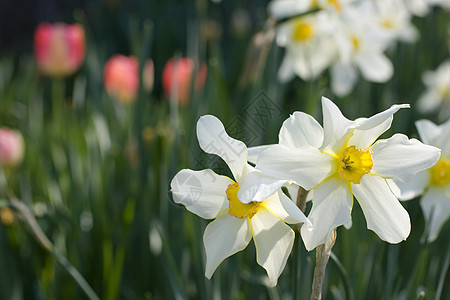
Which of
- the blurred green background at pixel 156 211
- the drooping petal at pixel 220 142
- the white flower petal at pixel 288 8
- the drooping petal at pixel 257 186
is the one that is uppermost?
the white flower petal at pixel 288 8

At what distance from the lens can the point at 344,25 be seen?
4.08 ft

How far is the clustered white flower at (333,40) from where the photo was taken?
47.2 inches

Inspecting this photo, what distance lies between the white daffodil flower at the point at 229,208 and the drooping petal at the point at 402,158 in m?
0.11

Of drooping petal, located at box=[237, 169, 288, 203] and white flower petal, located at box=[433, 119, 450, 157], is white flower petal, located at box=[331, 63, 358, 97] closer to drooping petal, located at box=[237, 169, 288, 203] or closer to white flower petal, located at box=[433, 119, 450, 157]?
white flower petal, located at box=[433, 119, 450, 157]

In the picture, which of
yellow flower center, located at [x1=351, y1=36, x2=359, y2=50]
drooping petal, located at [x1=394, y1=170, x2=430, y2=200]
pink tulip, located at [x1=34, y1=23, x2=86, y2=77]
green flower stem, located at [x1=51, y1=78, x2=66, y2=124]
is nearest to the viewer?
drooping petal, located at [x1=394, y1=170, x2=430, y2=200]

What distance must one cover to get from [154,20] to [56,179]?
70.8 inches

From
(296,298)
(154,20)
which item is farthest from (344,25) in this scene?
(154,20)

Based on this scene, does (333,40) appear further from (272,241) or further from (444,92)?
(272,241)

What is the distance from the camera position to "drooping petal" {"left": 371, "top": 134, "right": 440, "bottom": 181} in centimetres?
53

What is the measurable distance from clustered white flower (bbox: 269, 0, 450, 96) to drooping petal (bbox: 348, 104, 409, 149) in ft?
1.89

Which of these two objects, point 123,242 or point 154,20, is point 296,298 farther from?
point 154,20

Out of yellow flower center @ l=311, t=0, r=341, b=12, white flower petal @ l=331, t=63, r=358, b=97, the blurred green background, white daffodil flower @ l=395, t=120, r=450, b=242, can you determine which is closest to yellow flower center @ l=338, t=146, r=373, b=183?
the blurred green background

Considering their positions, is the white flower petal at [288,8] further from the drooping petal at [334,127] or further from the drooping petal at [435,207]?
the drooping petal at [334,127]

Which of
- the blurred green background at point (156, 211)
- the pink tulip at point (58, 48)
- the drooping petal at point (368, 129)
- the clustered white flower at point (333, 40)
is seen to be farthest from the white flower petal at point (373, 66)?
the pink tulip at point (58, 48)
